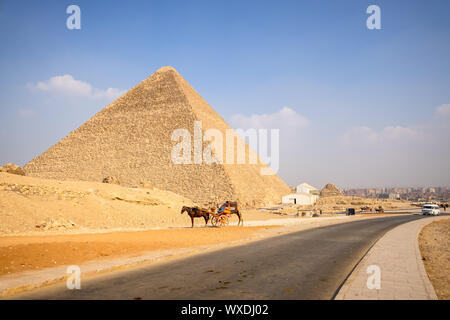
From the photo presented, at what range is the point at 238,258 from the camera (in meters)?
8.74

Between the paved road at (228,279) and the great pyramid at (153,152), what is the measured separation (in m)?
48.0

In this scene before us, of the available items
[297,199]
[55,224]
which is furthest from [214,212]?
[297,199]

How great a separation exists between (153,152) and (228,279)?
65524 millimetres

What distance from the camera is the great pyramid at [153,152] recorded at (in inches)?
2419

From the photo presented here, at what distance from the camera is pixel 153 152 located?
228 feet

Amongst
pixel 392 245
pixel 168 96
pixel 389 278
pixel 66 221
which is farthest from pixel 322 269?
pixel 168 96

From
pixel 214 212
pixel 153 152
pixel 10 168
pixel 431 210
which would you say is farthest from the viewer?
pixel 153 152

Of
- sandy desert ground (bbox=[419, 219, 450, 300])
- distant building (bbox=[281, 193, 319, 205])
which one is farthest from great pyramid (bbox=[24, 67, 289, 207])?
sandy desert ground (bbox=[419, 219, 450, 300])

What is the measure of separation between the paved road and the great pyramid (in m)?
48.0

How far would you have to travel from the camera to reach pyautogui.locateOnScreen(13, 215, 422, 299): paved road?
523 cm

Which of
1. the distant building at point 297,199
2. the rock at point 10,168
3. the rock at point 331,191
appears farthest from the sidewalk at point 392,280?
the rock at point 331,191

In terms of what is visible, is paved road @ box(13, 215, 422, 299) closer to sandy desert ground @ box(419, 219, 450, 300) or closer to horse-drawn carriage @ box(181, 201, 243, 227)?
sandy desert ground @ box(419, 219, 450, 300)

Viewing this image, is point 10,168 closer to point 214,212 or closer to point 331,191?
point 214,212

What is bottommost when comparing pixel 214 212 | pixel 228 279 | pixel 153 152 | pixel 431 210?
pixel 431 210
